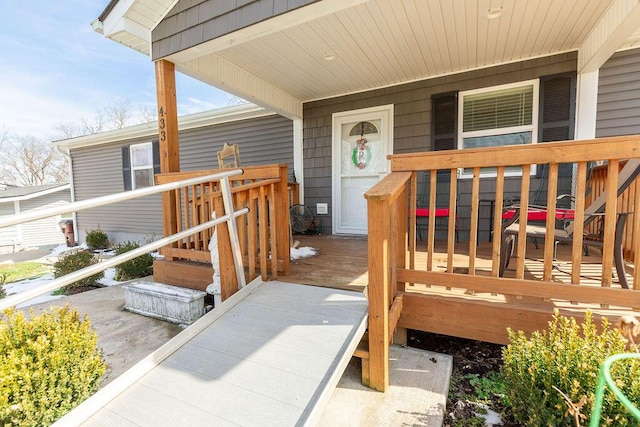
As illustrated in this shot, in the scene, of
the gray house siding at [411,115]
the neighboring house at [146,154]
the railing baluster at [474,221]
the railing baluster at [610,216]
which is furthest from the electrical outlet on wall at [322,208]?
the railing baluster at [610,216]

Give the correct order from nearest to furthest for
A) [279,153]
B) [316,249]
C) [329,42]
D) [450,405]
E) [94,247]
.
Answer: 1. [450,405]
2. [329,42]
3. [316,249]
4. [279,153]
5. [94,247]

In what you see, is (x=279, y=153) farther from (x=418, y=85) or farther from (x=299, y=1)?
(x=299, y=1)

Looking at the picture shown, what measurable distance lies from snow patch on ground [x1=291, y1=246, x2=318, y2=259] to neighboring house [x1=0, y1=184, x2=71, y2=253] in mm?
11247

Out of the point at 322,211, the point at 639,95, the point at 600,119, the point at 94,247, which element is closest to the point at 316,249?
the point at 322,211

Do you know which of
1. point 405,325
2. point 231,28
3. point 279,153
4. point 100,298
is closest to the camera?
point 405,325

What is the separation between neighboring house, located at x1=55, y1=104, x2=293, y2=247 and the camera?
19.2 ft

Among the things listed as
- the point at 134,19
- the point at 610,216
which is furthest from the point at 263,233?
the point at 134,19

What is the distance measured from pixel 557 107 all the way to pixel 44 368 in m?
5.11

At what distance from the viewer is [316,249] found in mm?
3898

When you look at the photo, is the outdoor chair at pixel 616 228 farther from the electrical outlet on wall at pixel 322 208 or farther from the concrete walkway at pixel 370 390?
the electrical outlet on wall at pixel 322 208

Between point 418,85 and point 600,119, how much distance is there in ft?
7.07

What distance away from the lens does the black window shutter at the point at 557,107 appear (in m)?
3.56

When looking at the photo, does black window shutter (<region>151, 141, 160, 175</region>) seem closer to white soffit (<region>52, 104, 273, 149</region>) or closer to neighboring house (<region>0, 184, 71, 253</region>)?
white soffit (<region>52, 104, 273, 149</region>)

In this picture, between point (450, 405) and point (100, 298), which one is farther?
point (100, 298)
